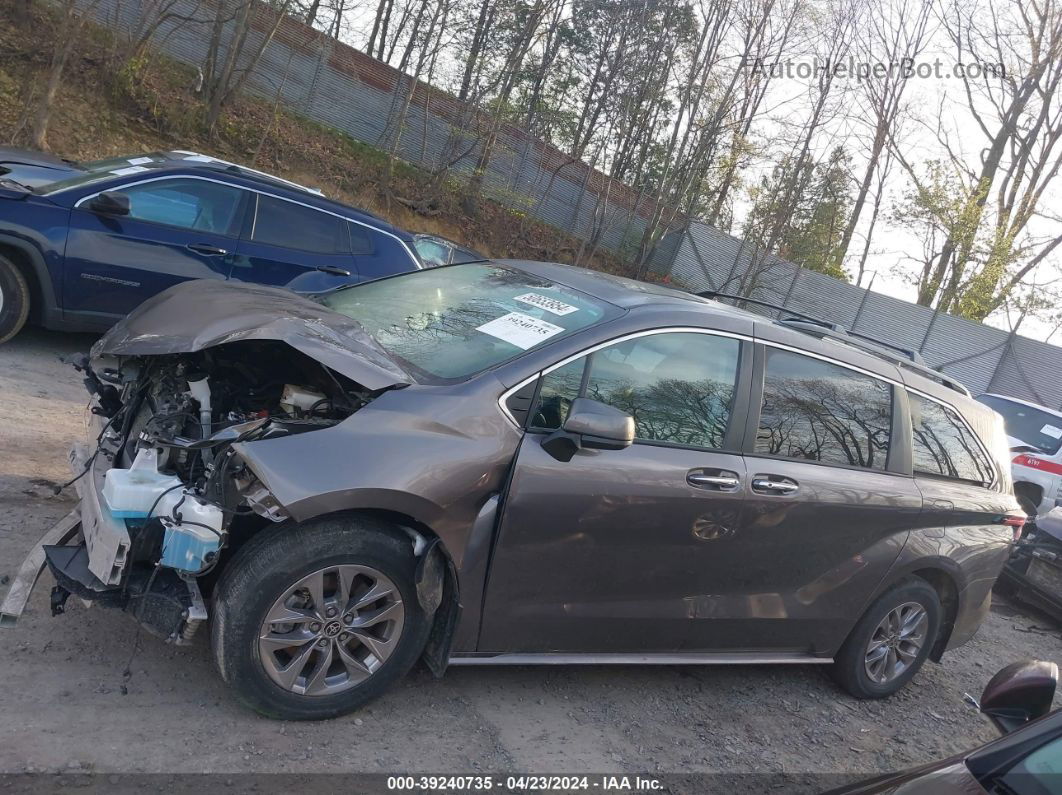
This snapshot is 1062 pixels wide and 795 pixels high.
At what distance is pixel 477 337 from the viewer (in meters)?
3.75

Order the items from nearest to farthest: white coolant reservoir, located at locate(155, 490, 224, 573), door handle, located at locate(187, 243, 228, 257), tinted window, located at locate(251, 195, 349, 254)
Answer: white coolant reservoir, located at locate(155, 490, 224, 573) → door handle, located at locate(187, 243, 228, 257) → tinted window, located at locate(251, 195, 349, 254)

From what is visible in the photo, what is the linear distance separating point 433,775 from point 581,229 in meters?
23.1

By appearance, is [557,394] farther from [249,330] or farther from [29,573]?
[29,573]

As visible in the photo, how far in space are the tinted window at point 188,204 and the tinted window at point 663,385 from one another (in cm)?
490

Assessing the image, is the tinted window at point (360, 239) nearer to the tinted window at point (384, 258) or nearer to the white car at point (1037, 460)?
the tinted window at point (384, 258)

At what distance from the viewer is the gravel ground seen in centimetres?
299

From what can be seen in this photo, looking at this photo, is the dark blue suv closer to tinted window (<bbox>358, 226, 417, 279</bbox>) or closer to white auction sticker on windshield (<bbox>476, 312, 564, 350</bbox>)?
tinted window (<bbox>358, 226, 417, 279</bbox>)

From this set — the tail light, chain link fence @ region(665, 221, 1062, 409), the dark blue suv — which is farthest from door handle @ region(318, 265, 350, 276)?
chain link fence @ region(665, 221, 1062, 409)

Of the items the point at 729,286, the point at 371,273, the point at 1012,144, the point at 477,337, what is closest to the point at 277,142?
the point at 371,273

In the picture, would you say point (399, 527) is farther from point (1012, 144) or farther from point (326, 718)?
point (1012, 144)

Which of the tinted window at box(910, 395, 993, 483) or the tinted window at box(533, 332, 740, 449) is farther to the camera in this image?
the tinted window at box(910, 395, 993, 483)

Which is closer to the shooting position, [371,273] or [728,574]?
[728,574]

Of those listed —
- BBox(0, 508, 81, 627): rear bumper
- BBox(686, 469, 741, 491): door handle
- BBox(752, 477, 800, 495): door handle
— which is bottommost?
BBox(0, 508, 81, 627): rear bumper

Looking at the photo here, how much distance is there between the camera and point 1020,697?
2.71 m
